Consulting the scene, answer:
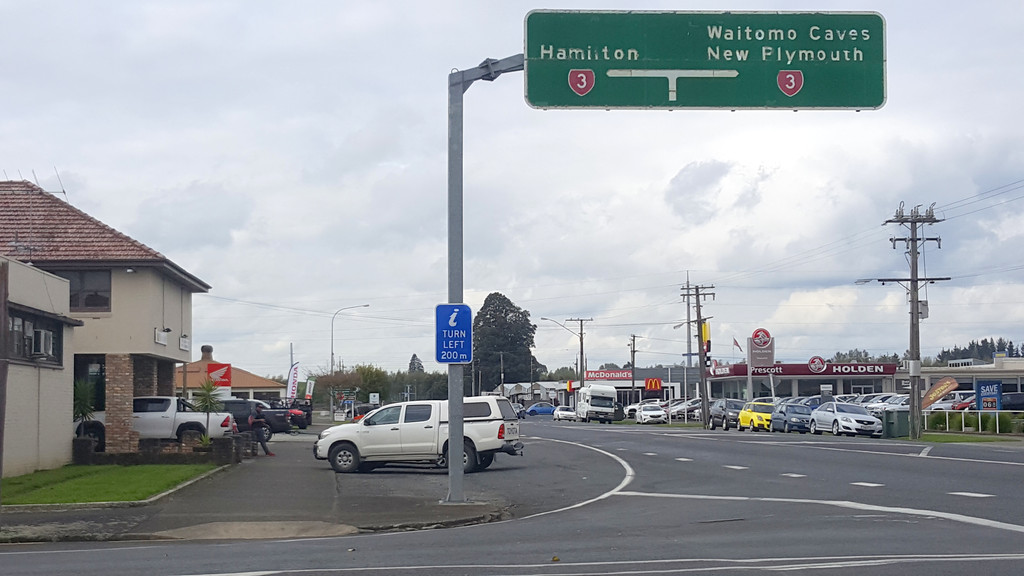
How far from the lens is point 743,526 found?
1436cm

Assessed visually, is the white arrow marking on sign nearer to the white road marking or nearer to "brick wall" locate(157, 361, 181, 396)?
the white road marking

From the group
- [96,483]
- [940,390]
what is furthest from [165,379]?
[940,390]

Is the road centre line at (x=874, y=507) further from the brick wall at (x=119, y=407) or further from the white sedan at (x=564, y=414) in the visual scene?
the white sedan at (x=564, y=414)

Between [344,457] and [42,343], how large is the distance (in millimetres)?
7539

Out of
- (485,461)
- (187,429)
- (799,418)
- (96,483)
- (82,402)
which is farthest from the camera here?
(799,418)

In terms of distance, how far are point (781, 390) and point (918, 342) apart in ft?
145

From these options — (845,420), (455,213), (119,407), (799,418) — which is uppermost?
(455,213)

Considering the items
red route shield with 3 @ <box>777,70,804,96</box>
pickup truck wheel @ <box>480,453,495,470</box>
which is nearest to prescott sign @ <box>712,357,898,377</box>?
pickup truck wheel @ <box>480,453,495,470</box>

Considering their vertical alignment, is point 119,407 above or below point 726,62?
below

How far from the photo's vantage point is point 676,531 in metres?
14.0

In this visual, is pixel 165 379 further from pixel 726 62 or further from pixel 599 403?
pixel 599 403

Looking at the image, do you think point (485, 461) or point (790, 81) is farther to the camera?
point (485, 461)

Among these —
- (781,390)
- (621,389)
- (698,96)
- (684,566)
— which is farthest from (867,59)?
(621,389)

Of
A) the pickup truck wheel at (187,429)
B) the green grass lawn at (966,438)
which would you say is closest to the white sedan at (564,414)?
the green grass lawn at (966,438)
